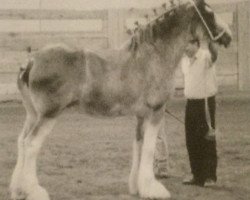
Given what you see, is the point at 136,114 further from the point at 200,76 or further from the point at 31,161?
the point at 31,161

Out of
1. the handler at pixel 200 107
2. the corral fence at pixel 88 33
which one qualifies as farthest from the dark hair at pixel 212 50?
the corral fence at pixel 88 33

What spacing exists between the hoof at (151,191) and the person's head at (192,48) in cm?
141

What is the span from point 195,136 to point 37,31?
289 inches

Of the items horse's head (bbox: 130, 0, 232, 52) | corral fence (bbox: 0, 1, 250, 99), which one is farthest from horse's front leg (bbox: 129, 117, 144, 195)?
corral fence (bbox: 0, 1, 250, 99)

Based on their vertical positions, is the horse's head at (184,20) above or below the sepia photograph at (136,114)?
above

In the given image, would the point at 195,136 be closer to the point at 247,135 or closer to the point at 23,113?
the point at 247,135

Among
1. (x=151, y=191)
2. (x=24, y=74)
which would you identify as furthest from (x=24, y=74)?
(x=151, y=191)

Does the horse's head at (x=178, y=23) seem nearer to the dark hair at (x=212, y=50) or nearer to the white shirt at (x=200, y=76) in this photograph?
the dark hair at (x=212, y=50)

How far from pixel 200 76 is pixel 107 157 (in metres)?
2.01

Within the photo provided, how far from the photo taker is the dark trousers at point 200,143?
6371mm

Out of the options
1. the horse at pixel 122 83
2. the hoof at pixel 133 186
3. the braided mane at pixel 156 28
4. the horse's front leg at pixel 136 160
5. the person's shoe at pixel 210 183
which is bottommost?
the person's shoe at pixel 210 183

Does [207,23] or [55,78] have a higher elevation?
[207,23]

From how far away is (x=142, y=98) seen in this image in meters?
5.71

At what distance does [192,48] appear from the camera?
6234mm
